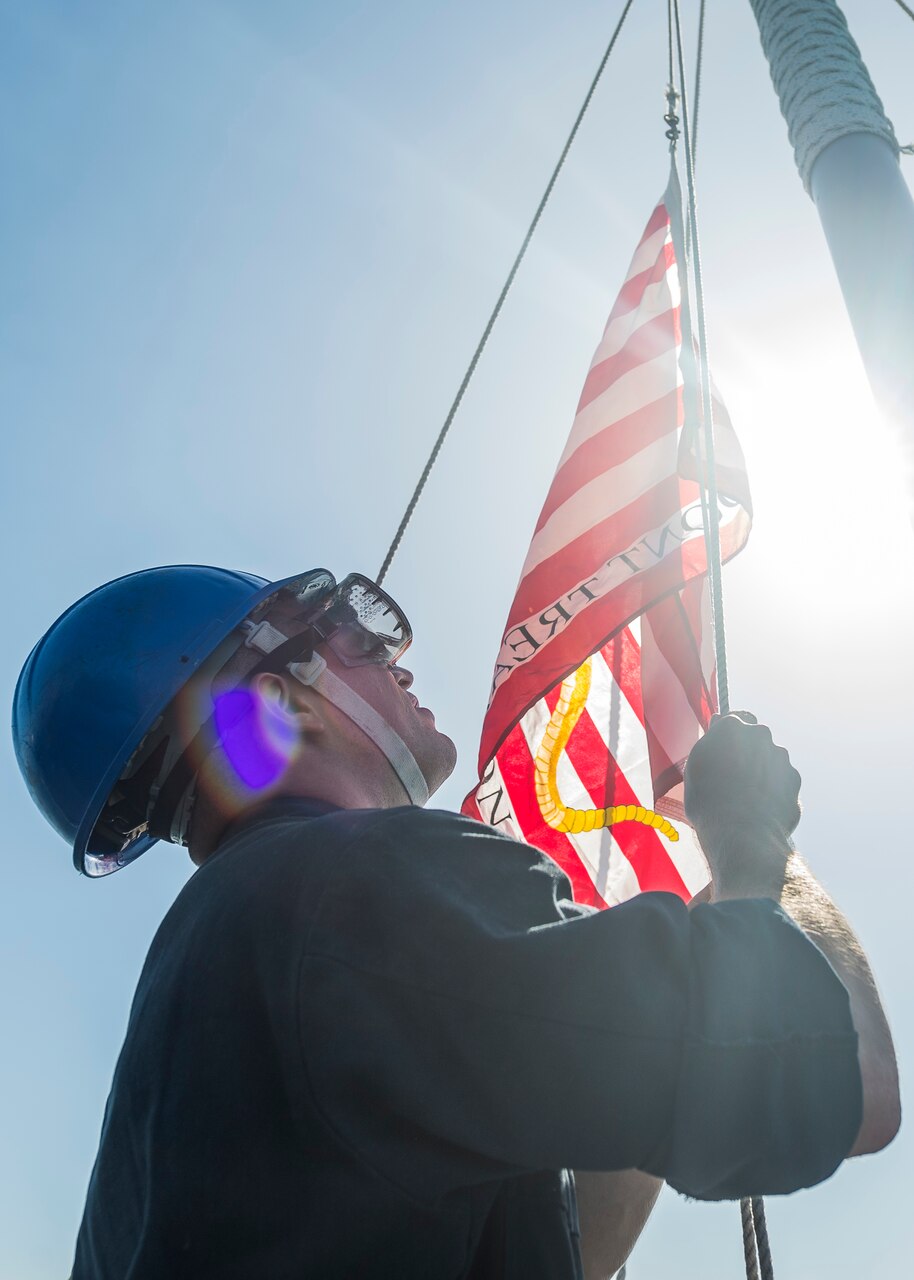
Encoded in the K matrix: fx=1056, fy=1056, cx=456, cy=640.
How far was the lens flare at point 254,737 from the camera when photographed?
2.49 meters

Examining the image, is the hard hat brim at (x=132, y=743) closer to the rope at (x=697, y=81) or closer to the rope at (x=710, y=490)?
the rope at (x=710, y=490)

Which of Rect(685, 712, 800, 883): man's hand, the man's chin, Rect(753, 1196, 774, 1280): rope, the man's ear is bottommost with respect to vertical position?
Rect(753, 1196, 774, 1280): rope

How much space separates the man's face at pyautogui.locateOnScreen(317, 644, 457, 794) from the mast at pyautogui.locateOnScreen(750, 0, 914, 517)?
1656mm

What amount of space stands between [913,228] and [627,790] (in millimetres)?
2627

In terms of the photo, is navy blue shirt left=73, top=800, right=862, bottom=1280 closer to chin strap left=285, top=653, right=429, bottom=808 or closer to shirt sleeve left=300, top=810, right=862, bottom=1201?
shirt sleeve left=300, top=810, right=862, bottom=1201

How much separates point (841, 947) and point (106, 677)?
210cm

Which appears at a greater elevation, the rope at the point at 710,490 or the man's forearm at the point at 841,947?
the rope at the point at 710,490

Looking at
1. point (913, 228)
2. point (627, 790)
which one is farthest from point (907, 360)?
point (627, 790)

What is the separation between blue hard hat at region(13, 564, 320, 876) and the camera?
291 cm

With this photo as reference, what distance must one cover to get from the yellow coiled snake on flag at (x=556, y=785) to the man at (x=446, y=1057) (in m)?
3.01

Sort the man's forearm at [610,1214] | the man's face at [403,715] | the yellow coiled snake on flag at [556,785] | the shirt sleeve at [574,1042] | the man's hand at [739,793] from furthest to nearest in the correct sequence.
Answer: the yellow coiled snake on flag at [556,785] < the man's face at [403,715] < the man's forearm at [610,1214] < the man's hand at [739,793] < the shirt sleeve at [574,1042]

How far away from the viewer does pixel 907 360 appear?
3.30 meters

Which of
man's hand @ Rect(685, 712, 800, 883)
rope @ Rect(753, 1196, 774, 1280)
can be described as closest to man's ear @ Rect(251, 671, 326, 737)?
man's hand @ Rect(685, 712, 800, 883)

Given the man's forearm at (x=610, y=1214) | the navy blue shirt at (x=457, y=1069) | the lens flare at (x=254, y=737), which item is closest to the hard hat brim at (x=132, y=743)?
the lens flare at (x=254, y=737)
